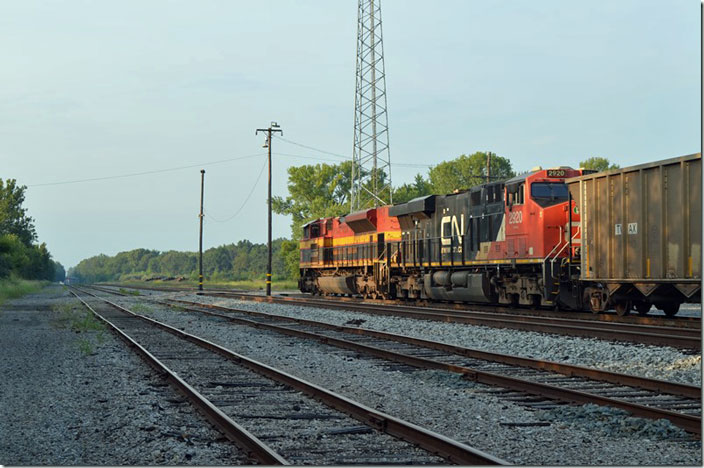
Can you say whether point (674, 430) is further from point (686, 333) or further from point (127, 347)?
point (127, 347)

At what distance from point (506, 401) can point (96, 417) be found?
4556 mm

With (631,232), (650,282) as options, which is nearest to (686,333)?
(650,282)

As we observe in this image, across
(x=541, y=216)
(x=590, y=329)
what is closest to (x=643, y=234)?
(x=590, y=329)

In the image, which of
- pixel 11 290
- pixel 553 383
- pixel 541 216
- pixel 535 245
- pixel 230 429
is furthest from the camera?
pixel 11 290

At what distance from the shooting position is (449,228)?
25047 millimetres

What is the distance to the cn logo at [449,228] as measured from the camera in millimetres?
24312

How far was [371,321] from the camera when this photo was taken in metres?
20.0

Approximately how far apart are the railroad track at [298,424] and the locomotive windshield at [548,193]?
36.7 ft

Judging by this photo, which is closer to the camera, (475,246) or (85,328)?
(85,328)

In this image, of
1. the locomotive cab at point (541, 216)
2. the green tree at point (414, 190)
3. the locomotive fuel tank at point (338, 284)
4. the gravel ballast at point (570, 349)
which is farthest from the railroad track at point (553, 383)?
the green tree at point (414, 190)

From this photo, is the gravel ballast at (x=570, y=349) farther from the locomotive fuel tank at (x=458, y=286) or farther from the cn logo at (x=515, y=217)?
the cn logo at (x=515, y=217)

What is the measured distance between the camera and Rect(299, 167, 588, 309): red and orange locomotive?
1947 centimetres

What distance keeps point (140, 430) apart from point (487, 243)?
16.7m

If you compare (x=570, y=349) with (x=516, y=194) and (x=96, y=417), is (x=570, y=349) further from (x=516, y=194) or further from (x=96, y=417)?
(x=516, y=194)
